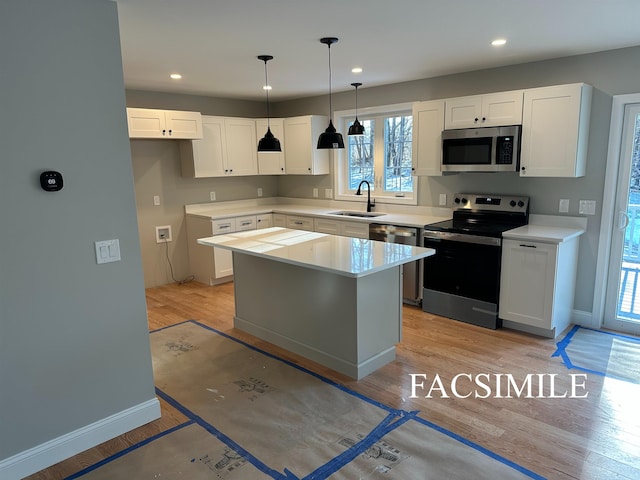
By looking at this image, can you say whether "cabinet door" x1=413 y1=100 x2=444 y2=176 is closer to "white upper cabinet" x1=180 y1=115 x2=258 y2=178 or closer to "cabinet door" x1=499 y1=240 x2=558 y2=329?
"cabinet door" x1=499 y1=240 x2=558 y2=329

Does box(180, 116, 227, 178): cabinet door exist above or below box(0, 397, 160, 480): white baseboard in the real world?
above

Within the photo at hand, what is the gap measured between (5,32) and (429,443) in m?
2.92

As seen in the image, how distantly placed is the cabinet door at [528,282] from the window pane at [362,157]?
2.28m

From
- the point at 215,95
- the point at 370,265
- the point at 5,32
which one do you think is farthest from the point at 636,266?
the point at 215,95

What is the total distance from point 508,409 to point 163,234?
442 cm

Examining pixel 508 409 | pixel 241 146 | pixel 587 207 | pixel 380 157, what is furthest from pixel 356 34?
pixel 241 146

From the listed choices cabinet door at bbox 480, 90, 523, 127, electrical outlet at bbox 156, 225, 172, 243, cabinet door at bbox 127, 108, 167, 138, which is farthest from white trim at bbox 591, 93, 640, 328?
electrical outlet at bbox 156, 225, 172, 243

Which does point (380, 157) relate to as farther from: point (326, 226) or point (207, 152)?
point (207, 152)

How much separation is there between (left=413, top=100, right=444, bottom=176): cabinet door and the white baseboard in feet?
10.9

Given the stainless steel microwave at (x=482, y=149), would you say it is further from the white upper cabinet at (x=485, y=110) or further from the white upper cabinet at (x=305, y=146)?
the white upper cabinet at (x=305, y=146)

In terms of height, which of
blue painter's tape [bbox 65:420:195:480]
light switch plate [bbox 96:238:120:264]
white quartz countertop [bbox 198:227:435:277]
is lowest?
blue painter's tape [bbox 65:420:195:480]

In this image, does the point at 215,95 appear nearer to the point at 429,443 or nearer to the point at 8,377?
the point at 8,377

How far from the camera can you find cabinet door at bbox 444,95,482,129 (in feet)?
13.1

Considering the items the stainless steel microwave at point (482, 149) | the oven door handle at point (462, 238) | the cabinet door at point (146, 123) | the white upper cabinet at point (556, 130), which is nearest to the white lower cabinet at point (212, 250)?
the cabinet door at point (146, 123)
